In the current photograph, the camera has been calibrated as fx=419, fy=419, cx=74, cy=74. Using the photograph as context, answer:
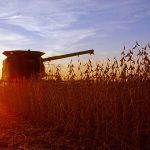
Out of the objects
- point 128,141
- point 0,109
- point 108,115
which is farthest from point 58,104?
point 0,109

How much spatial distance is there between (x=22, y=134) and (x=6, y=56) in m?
12.7

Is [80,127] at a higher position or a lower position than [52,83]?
lower

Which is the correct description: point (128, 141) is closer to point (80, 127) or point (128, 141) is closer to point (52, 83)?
point (80, 127)

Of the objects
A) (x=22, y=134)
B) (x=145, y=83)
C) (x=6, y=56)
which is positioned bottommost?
(x=22, y=134)

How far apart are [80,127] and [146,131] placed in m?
1.89

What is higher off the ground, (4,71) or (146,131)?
(4,71)

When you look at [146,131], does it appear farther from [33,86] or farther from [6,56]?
[6,56]

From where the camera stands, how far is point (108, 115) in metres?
6.65

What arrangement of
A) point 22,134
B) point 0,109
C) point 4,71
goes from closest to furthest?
point 22,134
point 0,109
point 4,71

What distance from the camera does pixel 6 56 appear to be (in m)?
20.4

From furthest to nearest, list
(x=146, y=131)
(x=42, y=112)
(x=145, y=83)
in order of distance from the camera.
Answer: (x=42, y=112) → (x=145, y=83) → (x=146, y=131)

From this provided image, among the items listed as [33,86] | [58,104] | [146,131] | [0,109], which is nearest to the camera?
[146,131]

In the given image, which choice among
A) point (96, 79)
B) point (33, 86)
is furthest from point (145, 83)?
point (33, 86)

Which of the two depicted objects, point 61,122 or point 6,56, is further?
point 6,56
